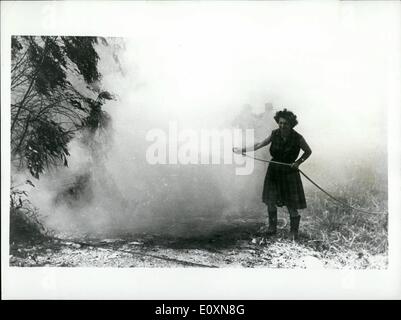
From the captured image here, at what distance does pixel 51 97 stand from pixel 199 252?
1.43m

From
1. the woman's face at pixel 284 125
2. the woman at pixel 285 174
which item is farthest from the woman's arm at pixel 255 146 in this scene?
the woman's face at pixel 284 125

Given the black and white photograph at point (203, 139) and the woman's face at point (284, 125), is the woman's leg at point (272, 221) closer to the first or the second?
the black and white photograph at point (203, 139)

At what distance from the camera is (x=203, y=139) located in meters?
2.68

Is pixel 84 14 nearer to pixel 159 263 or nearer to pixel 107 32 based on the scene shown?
pixel 107 32

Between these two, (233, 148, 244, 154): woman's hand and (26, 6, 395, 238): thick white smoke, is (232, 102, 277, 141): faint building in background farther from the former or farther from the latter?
(233, 148, 244, 154): woman's hand

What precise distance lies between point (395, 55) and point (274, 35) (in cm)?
81

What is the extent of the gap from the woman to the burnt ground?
0.49ft

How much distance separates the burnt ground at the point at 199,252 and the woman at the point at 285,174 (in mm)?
A: 148

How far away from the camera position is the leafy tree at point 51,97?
2.67 m

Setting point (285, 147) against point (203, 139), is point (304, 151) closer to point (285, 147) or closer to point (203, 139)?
point (285, 147)

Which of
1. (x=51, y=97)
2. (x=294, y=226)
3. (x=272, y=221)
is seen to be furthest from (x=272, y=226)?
(x=51, y=97)

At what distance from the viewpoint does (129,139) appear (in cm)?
270
